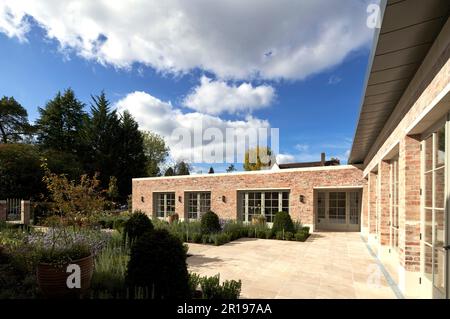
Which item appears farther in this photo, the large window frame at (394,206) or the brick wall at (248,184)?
the brick wall at (248,184)

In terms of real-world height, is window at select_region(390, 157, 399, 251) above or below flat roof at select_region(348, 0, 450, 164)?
below

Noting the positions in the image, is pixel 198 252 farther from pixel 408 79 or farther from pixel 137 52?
pixel 408 79

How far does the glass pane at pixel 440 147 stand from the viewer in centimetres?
377

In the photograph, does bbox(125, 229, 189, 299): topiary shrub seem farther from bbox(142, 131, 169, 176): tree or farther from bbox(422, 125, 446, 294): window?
bbox(142, 131, 169, 176): tree

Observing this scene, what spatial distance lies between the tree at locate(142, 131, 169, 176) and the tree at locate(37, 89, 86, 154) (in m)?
11.7

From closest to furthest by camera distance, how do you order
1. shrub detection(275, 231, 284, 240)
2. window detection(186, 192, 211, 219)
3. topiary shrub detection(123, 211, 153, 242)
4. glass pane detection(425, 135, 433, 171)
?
1. glass pane detection(425, 135, 433, 171)
2. topiary shrub detection(123, 211, 153, 242)
3. shrub detection(275, 231, 284, 240)
4. window detection(186, 192, 211, 219)

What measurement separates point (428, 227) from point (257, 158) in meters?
33.2

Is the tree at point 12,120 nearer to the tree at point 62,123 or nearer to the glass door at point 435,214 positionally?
the tree at point 62,123

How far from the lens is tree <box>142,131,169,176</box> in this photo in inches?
1772

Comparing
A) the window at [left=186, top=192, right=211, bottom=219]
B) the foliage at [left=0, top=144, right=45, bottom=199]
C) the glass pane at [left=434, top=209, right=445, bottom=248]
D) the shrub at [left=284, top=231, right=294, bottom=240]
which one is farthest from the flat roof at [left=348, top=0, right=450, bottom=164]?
the foliage at [left=0, top=144, right=45, bottom=199]

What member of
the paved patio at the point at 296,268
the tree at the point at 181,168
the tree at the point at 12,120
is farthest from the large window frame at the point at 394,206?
the tree at the point at 181,168

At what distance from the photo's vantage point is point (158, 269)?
3.80 m

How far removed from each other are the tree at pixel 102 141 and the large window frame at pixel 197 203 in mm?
16431
